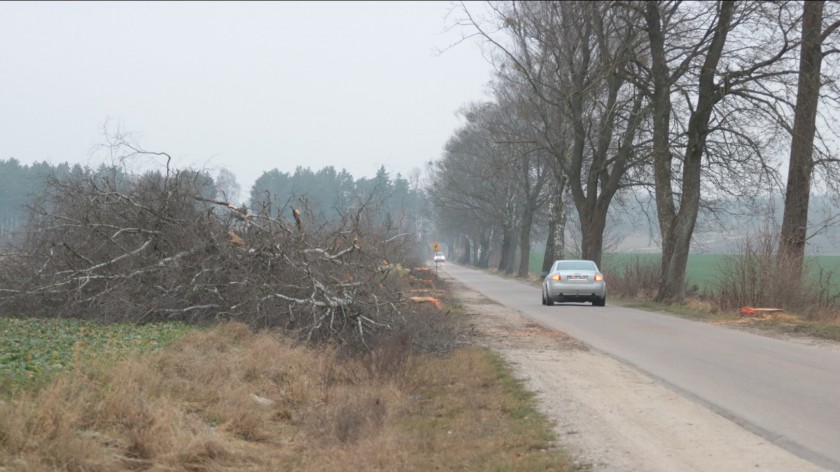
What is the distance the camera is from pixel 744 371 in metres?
11.6

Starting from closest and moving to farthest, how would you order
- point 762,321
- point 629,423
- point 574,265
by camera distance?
point 629,423, point 762,321, point 574,265

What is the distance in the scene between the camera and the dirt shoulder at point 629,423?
667 centimetres

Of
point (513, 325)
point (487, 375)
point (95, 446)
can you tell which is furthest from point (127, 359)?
point (513, 325)

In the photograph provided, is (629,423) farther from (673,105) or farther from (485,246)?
(485,246)

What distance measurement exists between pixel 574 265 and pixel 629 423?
64.9ft

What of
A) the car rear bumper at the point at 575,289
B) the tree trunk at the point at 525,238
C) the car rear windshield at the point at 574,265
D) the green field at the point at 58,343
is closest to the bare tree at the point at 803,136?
the car rear bumper at the point at 575,289

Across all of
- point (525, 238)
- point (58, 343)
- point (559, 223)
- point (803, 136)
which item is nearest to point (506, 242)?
point (525, 238)

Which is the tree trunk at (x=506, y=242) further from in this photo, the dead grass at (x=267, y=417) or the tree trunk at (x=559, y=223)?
the dead grass at (x=267, y=417)

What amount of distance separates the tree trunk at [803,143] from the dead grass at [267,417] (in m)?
14.3

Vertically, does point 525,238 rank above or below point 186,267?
above

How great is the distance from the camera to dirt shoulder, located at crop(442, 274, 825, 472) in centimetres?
667

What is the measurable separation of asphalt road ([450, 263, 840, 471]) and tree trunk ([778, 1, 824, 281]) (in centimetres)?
461

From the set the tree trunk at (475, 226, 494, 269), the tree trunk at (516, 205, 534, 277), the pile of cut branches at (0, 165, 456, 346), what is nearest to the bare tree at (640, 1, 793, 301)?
the pile of cut branches at (0, 165, 456, 346)

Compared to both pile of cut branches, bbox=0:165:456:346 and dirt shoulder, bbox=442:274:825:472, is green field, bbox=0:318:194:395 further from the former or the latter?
dirt shoulder, bbox=442:274:825:472
